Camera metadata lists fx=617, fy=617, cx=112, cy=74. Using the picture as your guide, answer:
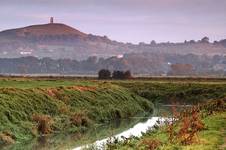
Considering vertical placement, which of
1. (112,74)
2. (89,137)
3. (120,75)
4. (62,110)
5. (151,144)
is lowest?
(120,75)

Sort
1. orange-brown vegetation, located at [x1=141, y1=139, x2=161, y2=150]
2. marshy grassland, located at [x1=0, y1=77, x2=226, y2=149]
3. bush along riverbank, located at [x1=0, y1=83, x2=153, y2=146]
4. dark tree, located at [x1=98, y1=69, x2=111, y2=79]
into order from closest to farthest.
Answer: orange-brown vegetation, located at [x1=141, y1=139, x2=161, y2=150], marshy grassland, located at [x1=0, y1=77, x2=226, y2=149], bush along riverbank, located at [x1=0, y1=83, x2=153, y2=146], dark tree, located at [x1=98, y1=69, x2=111, y2=79]

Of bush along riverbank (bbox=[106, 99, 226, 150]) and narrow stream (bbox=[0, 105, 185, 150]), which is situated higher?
bush along riverbank (bbox=[106, 99, 226, 150])

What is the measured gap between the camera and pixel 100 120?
5303 cm

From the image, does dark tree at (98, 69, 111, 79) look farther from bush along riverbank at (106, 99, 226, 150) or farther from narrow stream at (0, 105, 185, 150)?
bush along riverbank at (106, 99, 226, 150)

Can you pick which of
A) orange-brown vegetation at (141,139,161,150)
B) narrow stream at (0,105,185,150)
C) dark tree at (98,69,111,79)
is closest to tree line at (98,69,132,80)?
dark tree at (98,69,111,79)

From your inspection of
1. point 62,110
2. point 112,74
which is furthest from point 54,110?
point 112,74

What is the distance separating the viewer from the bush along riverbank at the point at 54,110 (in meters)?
41.5

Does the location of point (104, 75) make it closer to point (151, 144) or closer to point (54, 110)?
point (54, 110)

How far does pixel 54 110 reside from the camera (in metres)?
49.7

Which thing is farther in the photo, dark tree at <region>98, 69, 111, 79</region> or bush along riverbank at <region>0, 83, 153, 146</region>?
dark tree at <region>98, 69, 111, 79</region>

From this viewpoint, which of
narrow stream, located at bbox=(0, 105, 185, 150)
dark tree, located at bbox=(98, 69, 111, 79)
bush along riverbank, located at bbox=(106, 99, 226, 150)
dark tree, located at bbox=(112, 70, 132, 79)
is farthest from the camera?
dark tree, located at bbox=(112, 70, 132, 79)

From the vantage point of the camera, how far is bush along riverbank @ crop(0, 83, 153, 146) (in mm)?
41531

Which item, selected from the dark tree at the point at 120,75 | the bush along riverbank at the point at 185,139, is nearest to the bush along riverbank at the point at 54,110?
the bush along riverbank at the point at 185,139

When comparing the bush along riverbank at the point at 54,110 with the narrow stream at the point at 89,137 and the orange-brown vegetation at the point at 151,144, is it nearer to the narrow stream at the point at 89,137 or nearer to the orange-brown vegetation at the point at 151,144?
the narrow stream at the point at 89,137
